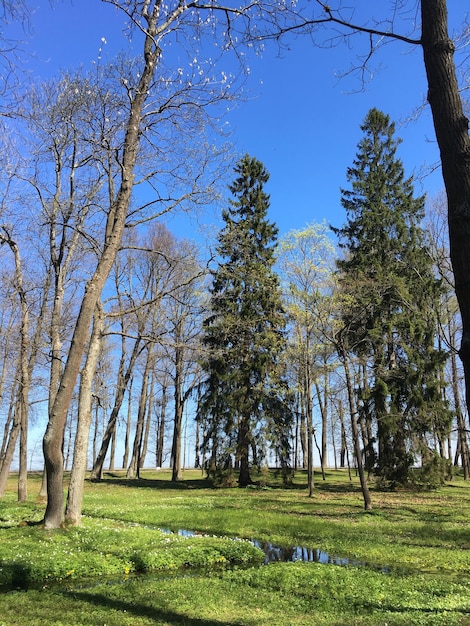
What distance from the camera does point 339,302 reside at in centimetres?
1805

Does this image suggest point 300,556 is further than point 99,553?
Yes

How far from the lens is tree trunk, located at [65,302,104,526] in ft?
30.0

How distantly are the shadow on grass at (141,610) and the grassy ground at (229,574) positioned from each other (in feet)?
0.04

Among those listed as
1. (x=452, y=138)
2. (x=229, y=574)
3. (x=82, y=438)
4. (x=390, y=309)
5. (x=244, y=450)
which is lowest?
(x=229, y=574)

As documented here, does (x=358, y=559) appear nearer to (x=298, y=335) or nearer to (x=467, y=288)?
(x=467, y=288)

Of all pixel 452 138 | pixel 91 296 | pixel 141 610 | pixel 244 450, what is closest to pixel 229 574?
pixel 141 610

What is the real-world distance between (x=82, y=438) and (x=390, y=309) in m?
19.8

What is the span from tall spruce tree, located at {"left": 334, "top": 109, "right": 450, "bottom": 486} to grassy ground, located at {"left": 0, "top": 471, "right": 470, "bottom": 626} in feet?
31.8

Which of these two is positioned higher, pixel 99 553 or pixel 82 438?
pixel 82 438

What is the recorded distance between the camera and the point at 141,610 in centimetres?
516

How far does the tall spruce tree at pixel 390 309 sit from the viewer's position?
22.3 m

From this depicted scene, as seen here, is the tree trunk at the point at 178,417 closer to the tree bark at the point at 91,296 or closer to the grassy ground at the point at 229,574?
the grassy ground at the point at 229,574

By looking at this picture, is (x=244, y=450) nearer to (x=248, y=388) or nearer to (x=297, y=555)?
(x=248, y=388)

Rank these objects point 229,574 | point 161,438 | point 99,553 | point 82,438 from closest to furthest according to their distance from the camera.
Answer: point 229,574, point 99,553, point 82,438, point 161,438
